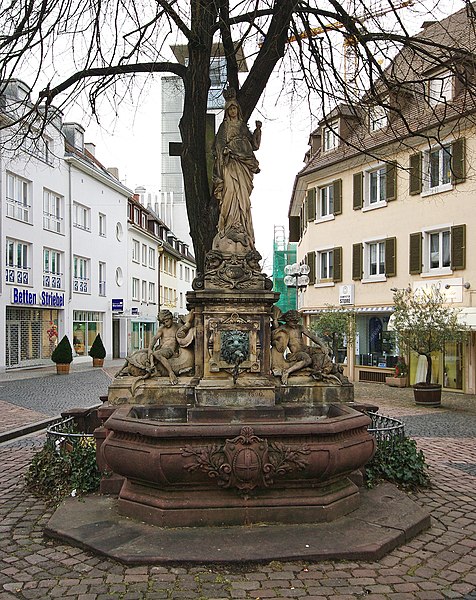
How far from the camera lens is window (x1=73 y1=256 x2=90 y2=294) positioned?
121ft

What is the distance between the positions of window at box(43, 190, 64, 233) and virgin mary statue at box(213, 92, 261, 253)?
26615mm

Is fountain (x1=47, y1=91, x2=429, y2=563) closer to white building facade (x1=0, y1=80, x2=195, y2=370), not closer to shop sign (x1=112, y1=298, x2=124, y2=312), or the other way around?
white building facade (x1=0, y1=80, x2=195, y2=370)

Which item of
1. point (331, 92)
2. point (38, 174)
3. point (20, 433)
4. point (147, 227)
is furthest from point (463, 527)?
point (147, 227)

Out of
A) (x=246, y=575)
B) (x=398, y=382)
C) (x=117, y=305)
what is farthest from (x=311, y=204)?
(x=246, y=575)

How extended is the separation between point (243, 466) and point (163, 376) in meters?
2.39

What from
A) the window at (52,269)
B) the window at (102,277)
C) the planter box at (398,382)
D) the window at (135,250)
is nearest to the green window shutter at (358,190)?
the planter box at (398,382)

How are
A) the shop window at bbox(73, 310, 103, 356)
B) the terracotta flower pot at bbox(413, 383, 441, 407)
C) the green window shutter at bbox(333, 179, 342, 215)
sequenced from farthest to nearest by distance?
the shop window at bbox(73, 310, 103, 356), the green window shutter at bbox(333, 179, 342, 215), the terracotta flower pot at bbox(413, 383, 441, 407)

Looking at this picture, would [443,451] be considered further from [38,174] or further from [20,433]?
[38,174]

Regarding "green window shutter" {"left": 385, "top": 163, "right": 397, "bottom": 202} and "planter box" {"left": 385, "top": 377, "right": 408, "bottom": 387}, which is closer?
"planter box" {"left": 385, "top": 377, "right": 408, "bottom": 387}

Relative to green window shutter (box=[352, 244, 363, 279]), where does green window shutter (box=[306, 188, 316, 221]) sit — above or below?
above

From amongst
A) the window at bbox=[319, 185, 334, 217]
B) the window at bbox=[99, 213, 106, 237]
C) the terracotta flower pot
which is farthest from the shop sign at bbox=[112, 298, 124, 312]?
the terracotta flower pot

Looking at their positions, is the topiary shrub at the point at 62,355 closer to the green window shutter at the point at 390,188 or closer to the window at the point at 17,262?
the window at the point at 17,262

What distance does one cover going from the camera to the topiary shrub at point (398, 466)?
743 cm

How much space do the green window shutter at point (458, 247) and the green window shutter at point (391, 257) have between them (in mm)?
2993
